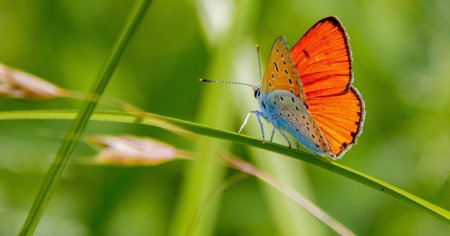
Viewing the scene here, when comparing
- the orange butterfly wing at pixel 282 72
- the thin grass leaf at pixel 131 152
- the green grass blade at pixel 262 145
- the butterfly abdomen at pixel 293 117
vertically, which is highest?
the orange butterfly wing at pixel 282 72

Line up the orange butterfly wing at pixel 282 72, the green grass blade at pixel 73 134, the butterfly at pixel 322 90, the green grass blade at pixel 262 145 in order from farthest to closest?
the butterfly at pixel 322 90, the orange butterfly wing at pixel 282 72, the green grass blade at pixel 262 145, the green grass blade at pixel 73 134

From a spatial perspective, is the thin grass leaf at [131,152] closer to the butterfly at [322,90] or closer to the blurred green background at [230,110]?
the butterfly at [322,90]

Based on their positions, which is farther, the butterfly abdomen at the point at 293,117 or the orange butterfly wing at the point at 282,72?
the butterfly abdomen at the point at 293,117

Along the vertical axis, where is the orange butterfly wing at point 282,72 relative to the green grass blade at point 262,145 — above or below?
above

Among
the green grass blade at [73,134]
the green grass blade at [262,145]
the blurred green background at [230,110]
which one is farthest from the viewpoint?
the blurred green background at [230,110]

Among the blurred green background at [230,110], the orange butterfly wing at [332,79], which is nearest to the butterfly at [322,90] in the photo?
the orange butterfly wing at [332,79]

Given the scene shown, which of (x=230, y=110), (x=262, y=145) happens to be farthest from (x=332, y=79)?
(x=230, y=110)

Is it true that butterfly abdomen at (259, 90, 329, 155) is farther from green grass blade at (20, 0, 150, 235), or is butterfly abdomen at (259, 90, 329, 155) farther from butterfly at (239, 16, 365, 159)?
green grass blade at (20, 0, 150, 235)

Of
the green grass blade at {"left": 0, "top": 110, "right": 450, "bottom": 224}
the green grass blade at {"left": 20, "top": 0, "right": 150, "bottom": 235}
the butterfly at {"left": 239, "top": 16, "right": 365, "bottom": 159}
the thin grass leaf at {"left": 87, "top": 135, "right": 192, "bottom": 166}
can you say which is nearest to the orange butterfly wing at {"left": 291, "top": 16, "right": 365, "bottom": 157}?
A: the butterfly at {"left": 239, "top": 16, "right": 365, "bottom": 159}

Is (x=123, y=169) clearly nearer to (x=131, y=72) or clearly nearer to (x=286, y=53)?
(x=131, y=72)

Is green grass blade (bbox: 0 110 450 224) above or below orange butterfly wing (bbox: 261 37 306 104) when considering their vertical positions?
below
